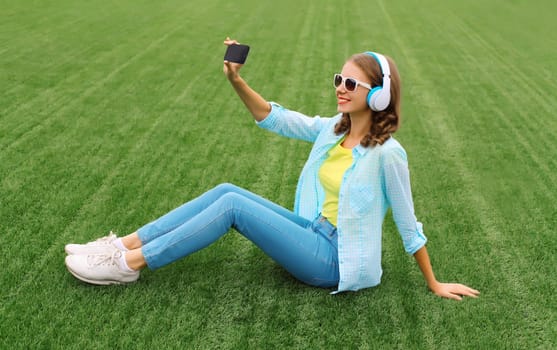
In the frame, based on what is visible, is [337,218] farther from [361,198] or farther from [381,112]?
[381,112]

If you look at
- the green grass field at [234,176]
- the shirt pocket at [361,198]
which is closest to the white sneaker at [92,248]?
the green grass field at [234,176]

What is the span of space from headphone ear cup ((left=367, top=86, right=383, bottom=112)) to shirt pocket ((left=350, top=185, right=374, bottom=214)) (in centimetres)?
35

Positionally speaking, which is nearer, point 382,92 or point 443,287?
point 382,92

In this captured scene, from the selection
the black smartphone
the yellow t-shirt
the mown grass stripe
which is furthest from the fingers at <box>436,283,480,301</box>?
the mown grass stripe

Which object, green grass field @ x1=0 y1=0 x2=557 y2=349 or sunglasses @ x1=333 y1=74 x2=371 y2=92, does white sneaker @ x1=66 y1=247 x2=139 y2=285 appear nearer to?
green grass field @ x1=0 y1=0 x2=557 y2=349

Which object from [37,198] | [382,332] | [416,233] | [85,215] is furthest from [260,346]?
[37,198]

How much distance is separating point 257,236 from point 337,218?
0.37 metres

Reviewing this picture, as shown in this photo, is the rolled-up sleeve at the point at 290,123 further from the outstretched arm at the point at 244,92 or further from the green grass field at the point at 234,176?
the green grass field at the point at 234,176

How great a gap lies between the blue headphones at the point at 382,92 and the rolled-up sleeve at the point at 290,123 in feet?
1.46

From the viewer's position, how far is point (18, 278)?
2.90 metres

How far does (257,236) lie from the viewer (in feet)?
8.77

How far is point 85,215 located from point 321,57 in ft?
18.8

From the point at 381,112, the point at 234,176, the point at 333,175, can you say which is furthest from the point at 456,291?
the point at 234,176

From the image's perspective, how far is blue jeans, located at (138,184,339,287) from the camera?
262 cm
